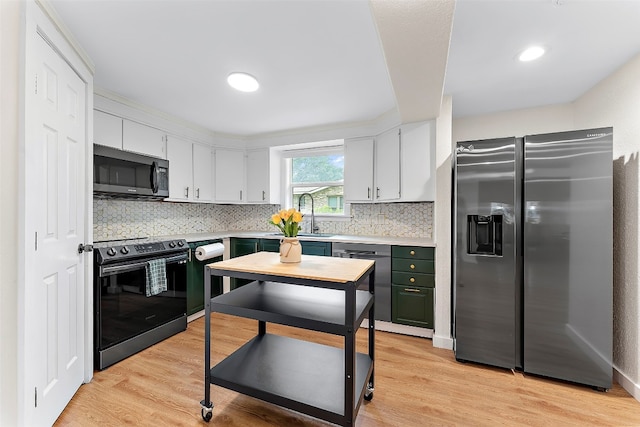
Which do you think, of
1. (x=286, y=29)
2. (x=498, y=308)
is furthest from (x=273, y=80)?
(x=498, y=308)

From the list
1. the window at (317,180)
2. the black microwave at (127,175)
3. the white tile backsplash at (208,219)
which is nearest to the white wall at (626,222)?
the white tile backsplash at (208,219)

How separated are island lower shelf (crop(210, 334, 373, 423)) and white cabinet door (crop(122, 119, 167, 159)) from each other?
2379 millimetres

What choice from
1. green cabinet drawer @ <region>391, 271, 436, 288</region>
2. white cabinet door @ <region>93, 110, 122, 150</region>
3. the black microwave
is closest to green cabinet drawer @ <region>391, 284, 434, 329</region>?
green cabinet drawer @ <region>391, 271, 436, 288</region>

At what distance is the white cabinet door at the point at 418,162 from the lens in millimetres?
2793

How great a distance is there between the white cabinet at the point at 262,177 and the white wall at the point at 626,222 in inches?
141

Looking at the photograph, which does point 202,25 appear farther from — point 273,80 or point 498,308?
point 498,308

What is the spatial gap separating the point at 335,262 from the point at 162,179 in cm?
222

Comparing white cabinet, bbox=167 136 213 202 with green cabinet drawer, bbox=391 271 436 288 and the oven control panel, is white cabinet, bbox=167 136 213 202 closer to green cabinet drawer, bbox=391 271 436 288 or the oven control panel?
the oven control panel

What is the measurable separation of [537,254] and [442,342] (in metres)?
1.15

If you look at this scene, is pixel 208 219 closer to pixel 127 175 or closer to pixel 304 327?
pixel 127 175

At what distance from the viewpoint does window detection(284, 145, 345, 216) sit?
399cm

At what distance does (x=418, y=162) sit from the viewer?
289 cm

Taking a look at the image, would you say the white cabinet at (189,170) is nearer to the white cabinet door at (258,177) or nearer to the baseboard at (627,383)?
the white cabinet door at (258,177)

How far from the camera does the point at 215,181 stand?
4004 mm
